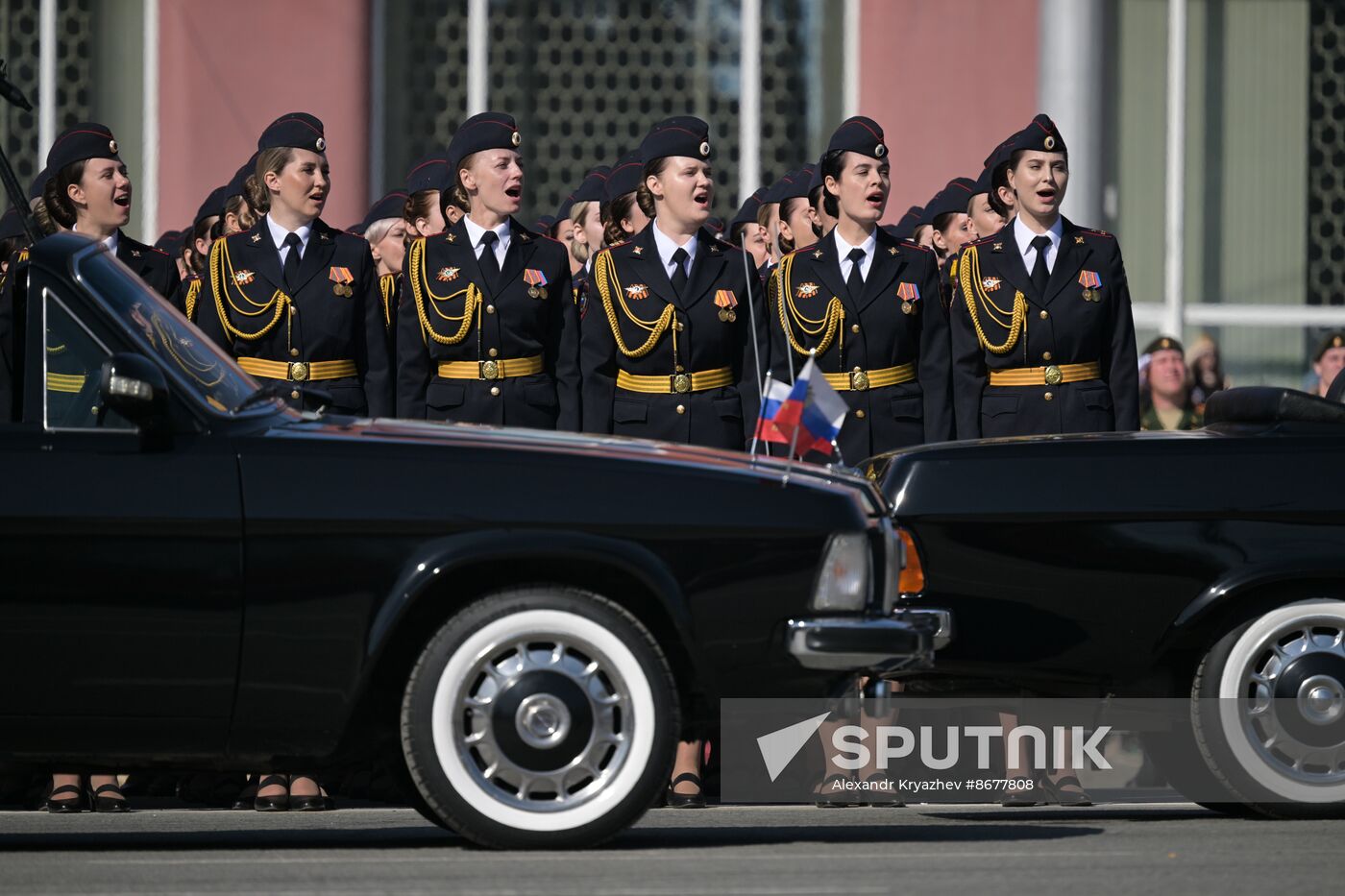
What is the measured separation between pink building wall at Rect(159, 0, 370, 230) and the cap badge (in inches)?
250

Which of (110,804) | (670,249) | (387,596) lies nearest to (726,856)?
(387,596)

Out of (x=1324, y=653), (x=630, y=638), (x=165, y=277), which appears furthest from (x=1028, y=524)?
(x=165, y=277)

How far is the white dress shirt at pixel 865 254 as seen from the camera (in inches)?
419

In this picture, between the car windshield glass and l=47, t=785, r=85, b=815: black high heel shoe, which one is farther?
l=47, t=785, r=85, b=815: black high heel shoe

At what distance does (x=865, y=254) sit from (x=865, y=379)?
515 millimetres

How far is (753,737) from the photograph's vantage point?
24.2 feet

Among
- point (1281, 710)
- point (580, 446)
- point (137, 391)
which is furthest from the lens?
point (1281, 710)

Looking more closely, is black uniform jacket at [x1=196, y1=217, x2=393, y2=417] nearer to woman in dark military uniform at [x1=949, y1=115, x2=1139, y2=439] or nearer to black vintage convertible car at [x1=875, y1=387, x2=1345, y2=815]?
woman in dark military uniform at [x1=949, y1=115, x2=1139, y2=439]

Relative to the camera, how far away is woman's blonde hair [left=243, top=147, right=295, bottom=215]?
34.2 feet

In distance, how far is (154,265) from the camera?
1045 cm

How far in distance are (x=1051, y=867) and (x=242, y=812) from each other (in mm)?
3137

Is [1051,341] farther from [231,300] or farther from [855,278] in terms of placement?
[231,300]

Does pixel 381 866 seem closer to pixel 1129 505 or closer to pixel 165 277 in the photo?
pixel 1129 505

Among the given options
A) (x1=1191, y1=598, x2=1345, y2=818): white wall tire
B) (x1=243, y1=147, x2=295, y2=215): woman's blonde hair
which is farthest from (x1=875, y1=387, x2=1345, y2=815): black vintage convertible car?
(x1=243, y1=147, x2=295, y2=215): woman's blonde hair
